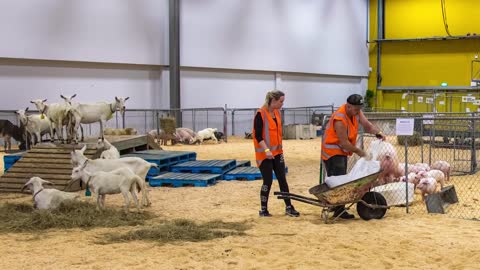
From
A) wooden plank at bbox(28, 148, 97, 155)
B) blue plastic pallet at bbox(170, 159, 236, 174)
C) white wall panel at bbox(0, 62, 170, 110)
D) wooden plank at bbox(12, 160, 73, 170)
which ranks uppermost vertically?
white wall panel at bbox(0, 62, 170, 110)

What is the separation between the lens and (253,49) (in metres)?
30.5

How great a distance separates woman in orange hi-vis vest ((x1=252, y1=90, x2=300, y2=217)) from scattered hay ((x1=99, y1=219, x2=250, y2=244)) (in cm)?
93

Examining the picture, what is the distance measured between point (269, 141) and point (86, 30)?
16582mm

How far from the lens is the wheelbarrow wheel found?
8.84 metres

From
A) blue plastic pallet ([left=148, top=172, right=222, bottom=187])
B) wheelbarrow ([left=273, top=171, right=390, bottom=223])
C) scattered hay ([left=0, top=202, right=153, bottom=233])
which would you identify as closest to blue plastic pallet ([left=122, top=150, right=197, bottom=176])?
blue plastic pallet ([left=148, top=172, right=222, bottom=187])

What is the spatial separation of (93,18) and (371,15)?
20.0 m

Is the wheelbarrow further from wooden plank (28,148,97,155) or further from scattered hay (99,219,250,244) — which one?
wooden plank (28,148,97,155)

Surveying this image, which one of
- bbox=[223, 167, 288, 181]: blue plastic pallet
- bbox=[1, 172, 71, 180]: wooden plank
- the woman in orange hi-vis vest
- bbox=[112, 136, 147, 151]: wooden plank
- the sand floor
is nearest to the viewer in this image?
the sand floor

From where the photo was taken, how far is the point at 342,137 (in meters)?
8.57

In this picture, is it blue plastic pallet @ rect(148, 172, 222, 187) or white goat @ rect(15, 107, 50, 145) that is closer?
blue plastic pallet @ rect(148, 172, 222, 187)

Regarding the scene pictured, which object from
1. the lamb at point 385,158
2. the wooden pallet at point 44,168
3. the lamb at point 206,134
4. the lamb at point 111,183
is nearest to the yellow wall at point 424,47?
the lamb at point 206,134

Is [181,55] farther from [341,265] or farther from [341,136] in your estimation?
[341,265]

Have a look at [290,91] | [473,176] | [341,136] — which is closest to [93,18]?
[290,91]

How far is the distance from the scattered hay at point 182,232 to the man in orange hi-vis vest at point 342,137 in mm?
1549
